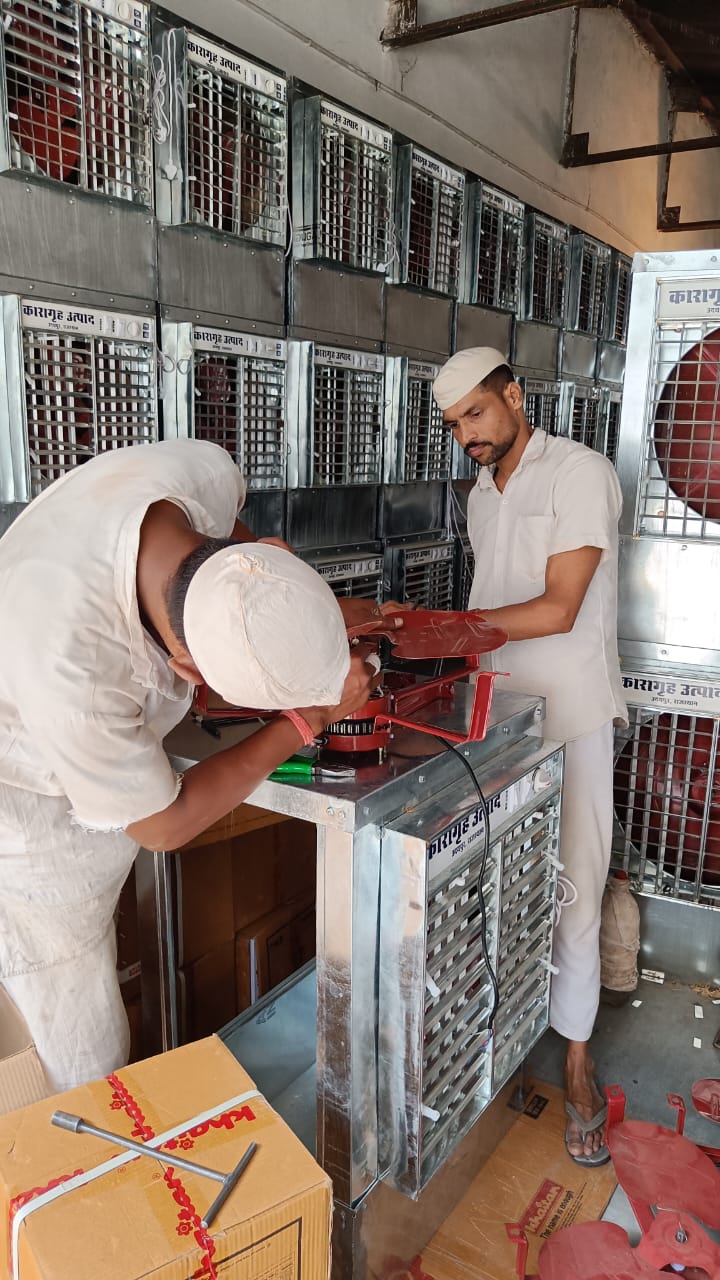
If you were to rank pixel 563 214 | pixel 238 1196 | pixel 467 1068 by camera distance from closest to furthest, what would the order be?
pixel 238 1196, pixel 467 1068, pixel 563 214

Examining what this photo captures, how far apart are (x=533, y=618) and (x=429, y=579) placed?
1374 millimetres

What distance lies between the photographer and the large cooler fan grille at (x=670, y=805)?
2506 mm

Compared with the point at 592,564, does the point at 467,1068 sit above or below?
below

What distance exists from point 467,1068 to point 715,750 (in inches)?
49.5

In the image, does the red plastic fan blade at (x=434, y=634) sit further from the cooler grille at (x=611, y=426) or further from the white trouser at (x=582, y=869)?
the cooler grille at (x=611, y=426)

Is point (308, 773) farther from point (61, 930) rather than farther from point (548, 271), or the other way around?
point (548, 271)

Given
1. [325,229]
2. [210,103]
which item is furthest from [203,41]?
[325,229]

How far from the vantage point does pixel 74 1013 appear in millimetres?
1406

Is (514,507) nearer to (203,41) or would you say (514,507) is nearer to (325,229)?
(325,229)

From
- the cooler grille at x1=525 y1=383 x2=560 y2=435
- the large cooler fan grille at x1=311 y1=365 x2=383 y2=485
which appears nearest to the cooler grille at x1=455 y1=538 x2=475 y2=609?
the large cooler fan grille at x1=311 y1=365 x2=383 y2=485

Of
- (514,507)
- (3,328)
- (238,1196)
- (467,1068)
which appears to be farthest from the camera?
(514,507)

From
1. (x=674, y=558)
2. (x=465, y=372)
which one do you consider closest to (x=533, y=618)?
(x=465, y=372)

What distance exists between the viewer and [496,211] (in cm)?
324

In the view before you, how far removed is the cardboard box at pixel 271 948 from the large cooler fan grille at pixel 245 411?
1101 mm
